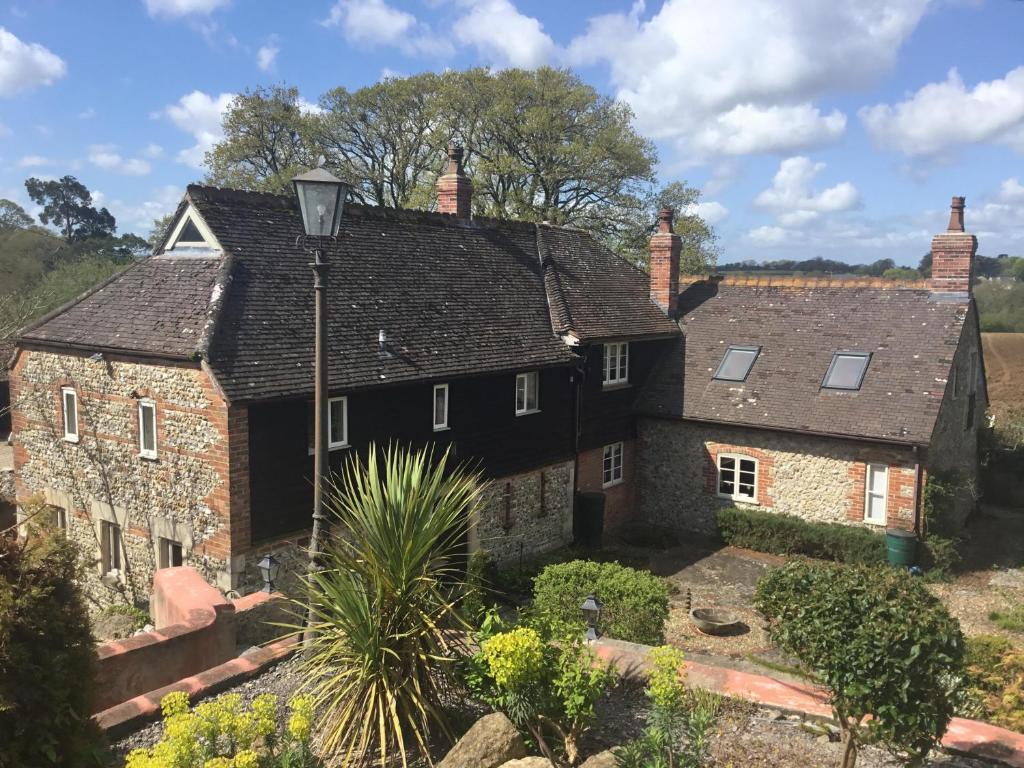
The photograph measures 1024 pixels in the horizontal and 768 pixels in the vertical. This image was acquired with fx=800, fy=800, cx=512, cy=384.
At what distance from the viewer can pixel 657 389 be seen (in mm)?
22250

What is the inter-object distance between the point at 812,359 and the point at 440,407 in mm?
10367

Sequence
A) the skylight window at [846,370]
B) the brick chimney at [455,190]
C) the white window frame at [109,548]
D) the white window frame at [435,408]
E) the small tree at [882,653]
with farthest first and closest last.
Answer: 1. the brick chimney at [455,190]
2. the skylight window at [846,370]
3. the white window frame at [435,408]
4. the white window frame at [109,548]
5. the small tree at [882,653]

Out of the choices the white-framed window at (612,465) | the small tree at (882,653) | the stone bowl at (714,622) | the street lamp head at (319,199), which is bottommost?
the stone bowl at (714,622)

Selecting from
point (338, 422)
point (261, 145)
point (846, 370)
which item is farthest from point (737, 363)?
point (261, 145)

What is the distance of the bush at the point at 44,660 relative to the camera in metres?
5.37

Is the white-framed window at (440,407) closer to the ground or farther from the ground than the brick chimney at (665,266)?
closer to the ground

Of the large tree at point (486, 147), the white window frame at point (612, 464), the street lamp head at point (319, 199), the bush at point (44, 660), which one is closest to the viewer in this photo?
the bush at point (44, 660)

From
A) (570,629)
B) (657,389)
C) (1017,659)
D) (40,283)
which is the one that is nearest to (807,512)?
(657,389)

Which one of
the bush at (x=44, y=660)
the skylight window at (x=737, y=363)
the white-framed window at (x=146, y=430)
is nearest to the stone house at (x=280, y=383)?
the white-framed window at (x=146, y=430)

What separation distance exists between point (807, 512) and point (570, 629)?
14.1 metres

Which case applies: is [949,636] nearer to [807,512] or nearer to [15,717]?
[15,717]

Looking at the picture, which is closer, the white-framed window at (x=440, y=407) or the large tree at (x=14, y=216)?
the white-framed window at (x=440, y=407)

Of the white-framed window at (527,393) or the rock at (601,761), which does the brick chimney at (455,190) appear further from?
the rock at (601,761)

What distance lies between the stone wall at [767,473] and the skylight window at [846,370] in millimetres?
1656
